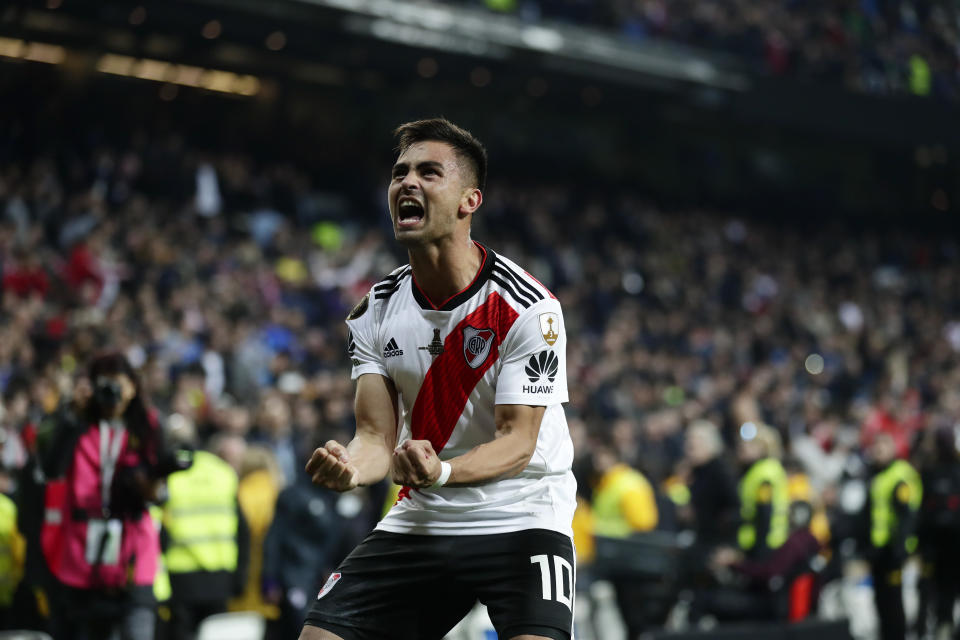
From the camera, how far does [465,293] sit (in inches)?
165

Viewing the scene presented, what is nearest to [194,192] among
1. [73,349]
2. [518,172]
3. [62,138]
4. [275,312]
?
[62,138]

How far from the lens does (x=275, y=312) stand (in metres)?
15.4

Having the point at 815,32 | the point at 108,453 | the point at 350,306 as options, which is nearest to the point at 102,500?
the point at 108,453

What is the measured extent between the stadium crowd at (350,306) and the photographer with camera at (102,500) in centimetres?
29

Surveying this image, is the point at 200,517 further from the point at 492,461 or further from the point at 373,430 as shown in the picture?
the point at 492,461

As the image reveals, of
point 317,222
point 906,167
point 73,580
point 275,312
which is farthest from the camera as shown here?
point 906,167

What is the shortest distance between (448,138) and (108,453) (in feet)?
9.91

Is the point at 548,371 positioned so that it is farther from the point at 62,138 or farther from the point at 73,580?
the point at 62,138

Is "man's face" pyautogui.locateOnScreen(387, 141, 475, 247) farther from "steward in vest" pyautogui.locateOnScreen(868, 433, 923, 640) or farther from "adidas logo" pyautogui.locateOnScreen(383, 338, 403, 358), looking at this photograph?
"steward in vest" pyautogui.locateOnScreen(868, 433, 923, 640)

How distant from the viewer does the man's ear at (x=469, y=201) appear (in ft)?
13.7

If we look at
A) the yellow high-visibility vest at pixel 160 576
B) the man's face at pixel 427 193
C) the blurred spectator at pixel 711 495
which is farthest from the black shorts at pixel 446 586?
the blurred spectator at pixel 711 495

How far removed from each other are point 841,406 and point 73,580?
1593 centimetres

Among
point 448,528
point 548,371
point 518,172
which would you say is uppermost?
point 518,172

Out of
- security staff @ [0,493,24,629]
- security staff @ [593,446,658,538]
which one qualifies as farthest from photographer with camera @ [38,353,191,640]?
security staff @ [593,446,658,538]
